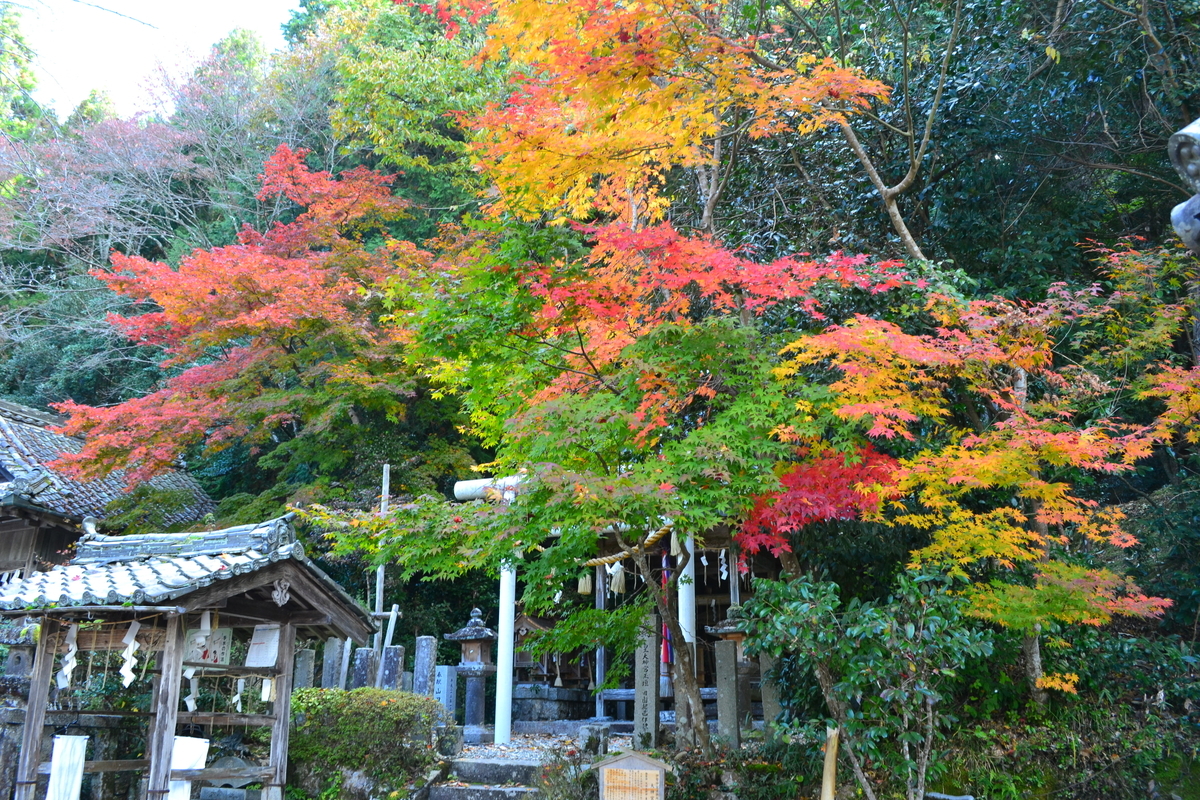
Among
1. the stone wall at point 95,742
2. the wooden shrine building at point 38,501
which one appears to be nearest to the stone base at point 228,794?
the stone wall at point 95,742

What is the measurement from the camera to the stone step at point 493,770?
988cm

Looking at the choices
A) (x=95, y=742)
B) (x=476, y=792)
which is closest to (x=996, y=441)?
(x=476, y=792)

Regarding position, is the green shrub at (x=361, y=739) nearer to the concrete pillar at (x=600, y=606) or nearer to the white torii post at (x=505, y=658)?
the white torii post at (x=505, y=658)

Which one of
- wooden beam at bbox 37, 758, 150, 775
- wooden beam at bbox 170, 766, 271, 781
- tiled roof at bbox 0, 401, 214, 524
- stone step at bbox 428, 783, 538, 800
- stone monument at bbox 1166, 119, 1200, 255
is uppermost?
tiled roof at bbox 0, 401, 214, 524

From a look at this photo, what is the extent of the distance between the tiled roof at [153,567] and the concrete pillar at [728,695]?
4173mm

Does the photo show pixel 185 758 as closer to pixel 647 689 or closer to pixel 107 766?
pixel 107 766

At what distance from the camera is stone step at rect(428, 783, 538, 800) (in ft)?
30.4

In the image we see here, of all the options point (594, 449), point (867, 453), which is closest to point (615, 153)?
point (594, 449)

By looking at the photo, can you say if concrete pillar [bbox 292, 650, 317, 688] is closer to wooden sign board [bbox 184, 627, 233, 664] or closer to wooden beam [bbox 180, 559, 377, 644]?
wooden beam [bbox 180, 559, 377, 644]

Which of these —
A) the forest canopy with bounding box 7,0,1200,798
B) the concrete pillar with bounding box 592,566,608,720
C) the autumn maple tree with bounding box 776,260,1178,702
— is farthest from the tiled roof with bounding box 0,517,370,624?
the concrete pillar with bounding box 592,566,608,720

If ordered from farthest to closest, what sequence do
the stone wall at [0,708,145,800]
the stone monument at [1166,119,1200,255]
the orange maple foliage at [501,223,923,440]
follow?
the stone wall at [0,708,145,800] → the orange maple foliage at [501,223,923,440] → the stone monument at [1166,119,1200,255]

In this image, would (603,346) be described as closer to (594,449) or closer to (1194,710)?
(594,449)

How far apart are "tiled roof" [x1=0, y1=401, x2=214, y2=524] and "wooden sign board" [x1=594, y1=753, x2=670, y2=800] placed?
12.1 metres

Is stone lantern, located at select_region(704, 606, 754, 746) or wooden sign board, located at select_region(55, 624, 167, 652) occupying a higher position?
wooden sign board, located at select_region(55, 624, 167, 652)
